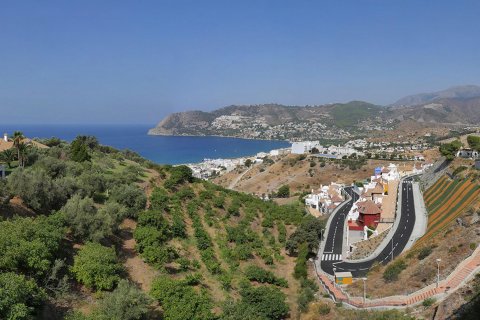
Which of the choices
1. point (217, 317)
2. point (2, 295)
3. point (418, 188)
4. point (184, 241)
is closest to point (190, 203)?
point (184, 241)

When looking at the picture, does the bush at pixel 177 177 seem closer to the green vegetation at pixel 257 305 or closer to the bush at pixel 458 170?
the green vegetation at pixel 257 305

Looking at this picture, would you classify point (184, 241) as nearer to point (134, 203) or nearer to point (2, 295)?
point (134, 203)

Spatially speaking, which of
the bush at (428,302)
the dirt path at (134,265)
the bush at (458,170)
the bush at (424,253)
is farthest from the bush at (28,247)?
the bush at (458,170)

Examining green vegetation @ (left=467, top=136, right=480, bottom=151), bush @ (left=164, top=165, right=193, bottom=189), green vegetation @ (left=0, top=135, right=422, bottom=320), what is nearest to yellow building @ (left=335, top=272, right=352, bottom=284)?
green vegetation @ (left=0, top=135, right=422, bottom=320)

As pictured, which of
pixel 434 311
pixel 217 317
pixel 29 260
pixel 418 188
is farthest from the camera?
pixel 418 188

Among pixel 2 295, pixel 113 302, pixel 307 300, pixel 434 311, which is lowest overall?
pixel 307 300

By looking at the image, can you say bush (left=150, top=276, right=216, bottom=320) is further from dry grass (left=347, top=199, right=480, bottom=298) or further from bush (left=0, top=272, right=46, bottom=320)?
dry grass (left=347, top=199, right=480, bottom=298)

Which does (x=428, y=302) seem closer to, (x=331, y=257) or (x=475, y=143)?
(x=331, y=257)

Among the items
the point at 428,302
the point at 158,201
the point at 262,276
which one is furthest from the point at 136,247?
the point at 428,302
